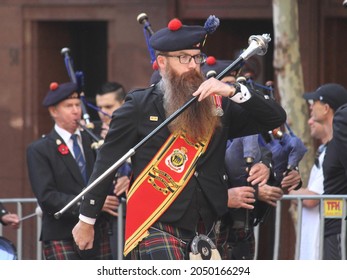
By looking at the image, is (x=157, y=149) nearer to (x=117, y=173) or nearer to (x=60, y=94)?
(x=117, y=173)

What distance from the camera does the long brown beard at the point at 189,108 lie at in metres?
7.91

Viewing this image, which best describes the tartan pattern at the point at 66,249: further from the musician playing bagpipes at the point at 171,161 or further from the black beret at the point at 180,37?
the black beret at the point at 180,37

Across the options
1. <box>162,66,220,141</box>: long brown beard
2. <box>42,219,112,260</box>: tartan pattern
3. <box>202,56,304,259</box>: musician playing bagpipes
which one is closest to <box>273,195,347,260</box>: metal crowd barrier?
<box>202,56,304,259</box>: musician playing bagpipes

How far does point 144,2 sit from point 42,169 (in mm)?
4590

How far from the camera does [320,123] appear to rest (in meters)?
10.7

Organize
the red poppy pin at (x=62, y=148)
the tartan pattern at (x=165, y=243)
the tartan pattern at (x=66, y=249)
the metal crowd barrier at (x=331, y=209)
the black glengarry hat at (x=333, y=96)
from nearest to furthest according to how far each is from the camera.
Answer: the tartan pattern at (x=165, y=243), the metal crowd barrier at (x=331, y=209), the tartan pattern at (x=66, y=249), the red poppy pin at (x=62, y=148), the black glengarry hat at (x=333, y=96)

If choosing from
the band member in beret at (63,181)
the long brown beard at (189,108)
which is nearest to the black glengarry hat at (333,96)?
the band member in beret at (63,181)

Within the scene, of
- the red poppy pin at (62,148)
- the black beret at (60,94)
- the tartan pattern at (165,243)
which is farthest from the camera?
the black beret at (60,94)

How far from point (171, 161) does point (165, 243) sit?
47cm

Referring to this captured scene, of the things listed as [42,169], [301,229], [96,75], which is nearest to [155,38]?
[42,169]

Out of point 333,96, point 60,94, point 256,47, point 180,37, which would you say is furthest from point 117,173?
point 256,47

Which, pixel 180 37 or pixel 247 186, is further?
pixel 247 186

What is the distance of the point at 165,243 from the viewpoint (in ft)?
25.8
